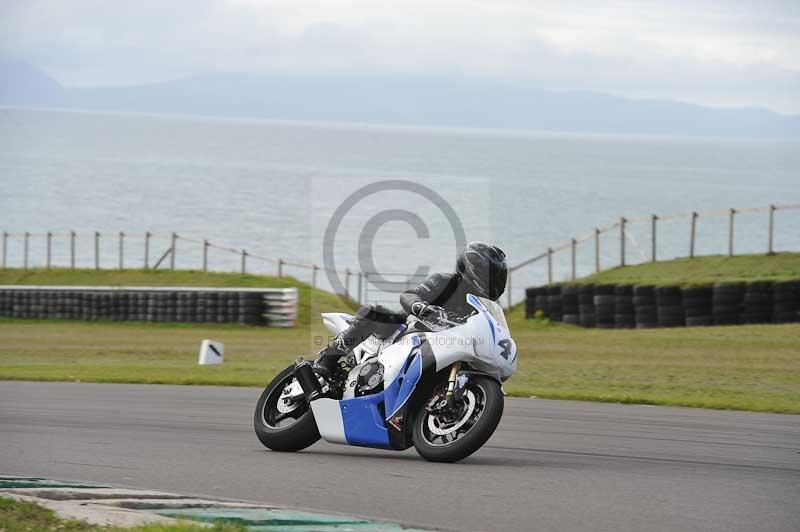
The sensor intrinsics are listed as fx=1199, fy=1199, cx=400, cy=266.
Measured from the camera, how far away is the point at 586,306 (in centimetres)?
2923

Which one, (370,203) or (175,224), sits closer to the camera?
(175,224)

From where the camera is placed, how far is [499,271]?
883 cm

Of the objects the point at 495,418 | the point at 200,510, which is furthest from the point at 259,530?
the point at 495,418

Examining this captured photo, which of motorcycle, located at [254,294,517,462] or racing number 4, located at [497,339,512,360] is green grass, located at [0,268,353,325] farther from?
racing number 4, located at [497,339,512,360]

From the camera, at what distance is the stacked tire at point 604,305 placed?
28.4m

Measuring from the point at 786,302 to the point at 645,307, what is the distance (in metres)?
3.30

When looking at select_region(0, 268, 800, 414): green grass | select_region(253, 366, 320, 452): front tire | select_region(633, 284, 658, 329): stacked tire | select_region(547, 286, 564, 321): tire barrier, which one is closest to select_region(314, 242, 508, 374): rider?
select_region(253, 366, 320, 452): front tire

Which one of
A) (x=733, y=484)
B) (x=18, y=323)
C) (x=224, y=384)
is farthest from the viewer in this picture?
(x=18, y=323)

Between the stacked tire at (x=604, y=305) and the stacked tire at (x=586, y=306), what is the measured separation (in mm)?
172

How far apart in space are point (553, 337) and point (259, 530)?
20987 mm

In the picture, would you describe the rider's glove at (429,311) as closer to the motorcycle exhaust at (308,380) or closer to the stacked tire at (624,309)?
the motorcycle exhaust at (308,380)

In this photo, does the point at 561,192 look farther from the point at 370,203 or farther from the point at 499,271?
the point at 499,271

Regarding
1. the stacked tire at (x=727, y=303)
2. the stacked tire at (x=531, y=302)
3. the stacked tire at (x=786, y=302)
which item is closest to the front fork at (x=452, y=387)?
the stacked tire at (x=786, y=302)

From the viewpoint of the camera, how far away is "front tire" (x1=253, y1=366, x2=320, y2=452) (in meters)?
9.54
